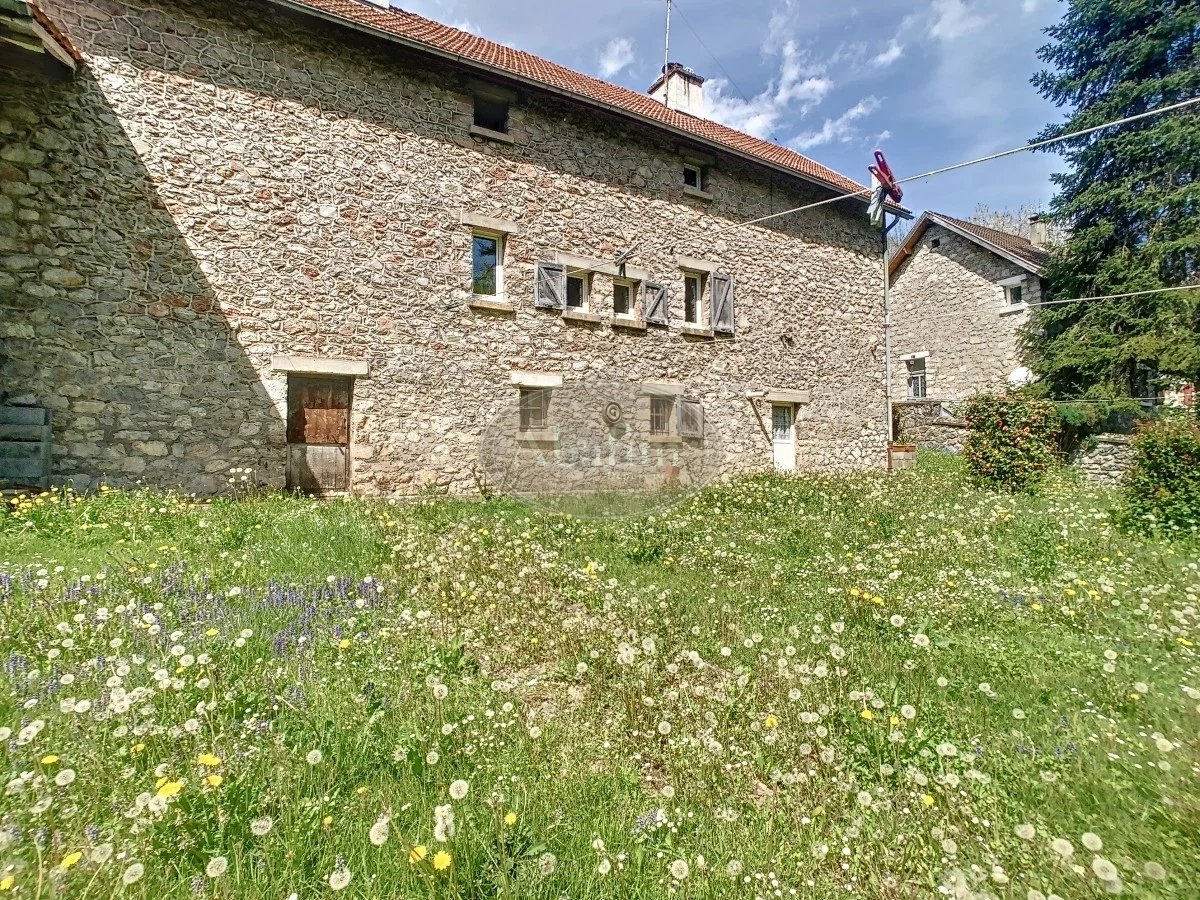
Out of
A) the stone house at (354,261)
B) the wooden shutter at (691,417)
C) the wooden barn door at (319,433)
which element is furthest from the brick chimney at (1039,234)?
the wooden barn door at (319,433)

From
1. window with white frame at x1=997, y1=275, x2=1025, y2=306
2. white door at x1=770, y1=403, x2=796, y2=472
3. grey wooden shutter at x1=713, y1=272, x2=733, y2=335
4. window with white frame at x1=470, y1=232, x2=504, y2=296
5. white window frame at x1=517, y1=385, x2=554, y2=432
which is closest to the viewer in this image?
window with white frame at x1=470, y1=232, x2=504, y2=296

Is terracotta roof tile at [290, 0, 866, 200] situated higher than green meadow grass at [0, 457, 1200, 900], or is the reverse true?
terracotta roof tile at [290, 0, 866, 200]

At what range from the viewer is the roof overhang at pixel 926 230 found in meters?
18.7

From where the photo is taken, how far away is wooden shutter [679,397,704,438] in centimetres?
1259

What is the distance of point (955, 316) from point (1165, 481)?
16.1m

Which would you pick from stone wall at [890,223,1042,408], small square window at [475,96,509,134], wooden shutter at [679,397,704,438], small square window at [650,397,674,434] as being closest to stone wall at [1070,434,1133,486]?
stone wall at [890,223,1042,408]

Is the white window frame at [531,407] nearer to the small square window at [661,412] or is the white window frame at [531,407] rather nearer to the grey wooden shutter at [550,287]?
the grey wooden shutter at [550,287]

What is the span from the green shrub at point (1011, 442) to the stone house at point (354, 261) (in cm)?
498

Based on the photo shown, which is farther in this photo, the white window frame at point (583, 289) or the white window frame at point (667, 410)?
the white window frame at point (667, 410)

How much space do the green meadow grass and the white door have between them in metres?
9.57

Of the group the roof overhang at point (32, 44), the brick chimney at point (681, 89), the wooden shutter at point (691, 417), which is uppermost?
the brick chimney at point (681, 89)

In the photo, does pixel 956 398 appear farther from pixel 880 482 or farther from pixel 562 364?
pixel 562 364

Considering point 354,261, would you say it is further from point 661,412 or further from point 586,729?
point 586,729

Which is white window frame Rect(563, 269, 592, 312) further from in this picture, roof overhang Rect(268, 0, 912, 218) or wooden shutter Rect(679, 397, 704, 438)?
roof overhang Rect(268, 0, 912, 218)
